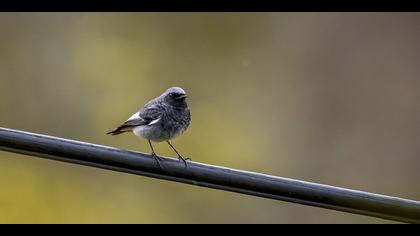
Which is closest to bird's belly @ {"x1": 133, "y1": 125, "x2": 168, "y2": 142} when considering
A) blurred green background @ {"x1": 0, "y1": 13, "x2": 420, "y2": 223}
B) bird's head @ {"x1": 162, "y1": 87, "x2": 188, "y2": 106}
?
bird's head @ {"x1": 162, "y1": 87, "x2": 188, "y2": 106}

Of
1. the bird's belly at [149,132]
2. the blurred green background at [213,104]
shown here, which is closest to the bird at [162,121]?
the bird's belly at [149,132]

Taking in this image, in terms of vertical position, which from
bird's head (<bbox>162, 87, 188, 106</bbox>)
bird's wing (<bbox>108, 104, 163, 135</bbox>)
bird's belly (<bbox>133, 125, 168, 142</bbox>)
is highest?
bird's head (<bbox>162, 87, 188, 106</bbox>)

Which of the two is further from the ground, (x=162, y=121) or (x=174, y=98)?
(x=174, y=98)

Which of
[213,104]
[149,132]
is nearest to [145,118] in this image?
[149,132]

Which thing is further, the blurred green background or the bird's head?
the blurred green background

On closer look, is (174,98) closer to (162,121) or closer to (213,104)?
(162,121)

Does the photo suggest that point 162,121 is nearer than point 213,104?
Yes

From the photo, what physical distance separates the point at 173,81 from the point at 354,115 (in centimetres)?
177

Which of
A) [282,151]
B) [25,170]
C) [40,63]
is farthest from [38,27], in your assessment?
[282,151]

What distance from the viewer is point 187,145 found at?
6172 mm

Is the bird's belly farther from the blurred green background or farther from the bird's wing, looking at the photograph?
the blurred green background

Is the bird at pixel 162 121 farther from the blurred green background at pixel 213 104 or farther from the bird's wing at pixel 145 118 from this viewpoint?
the blurred green background at pixel 213 104

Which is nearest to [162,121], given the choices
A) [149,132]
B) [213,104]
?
[149,132]

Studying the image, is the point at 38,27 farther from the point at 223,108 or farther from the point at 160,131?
the point at 160,131
